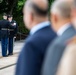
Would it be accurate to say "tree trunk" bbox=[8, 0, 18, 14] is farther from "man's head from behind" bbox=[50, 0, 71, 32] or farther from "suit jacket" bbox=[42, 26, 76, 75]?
"suit jacket" bbox=[42, 26, 76, 75]

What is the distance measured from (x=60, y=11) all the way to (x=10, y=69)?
28.7ft

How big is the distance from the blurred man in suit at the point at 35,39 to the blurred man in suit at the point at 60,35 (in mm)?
467

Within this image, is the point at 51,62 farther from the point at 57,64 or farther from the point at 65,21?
the point at 65,21

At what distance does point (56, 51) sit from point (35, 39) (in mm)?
806

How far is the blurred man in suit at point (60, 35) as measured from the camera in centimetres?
248

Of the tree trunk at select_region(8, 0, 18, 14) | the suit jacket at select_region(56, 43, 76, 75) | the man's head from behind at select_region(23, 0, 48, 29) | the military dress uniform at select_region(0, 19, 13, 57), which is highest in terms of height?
the man's head from behind at select_region(23, 0, 48, 29)

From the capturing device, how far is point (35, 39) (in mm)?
3279

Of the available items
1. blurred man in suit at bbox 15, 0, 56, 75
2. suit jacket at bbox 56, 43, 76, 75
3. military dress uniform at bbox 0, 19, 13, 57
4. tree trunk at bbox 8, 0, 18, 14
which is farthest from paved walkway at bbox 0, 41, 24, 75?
tree trunk at bbox 8, 0, 18, 14

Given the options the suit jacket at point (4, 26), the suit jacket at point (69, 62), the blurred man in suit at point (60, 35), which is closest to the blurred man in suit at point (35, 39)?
the blurred man in suit at point (60, 35)

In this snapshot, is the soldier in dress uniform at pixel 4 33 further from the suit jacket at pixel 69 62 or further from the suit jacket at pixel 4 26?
the suit jacket at pixel 69 62

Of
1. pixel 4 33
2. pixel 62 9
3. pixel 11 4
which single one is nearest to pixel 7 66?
pixel 4 33

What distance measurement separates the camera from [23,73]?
10.7ft

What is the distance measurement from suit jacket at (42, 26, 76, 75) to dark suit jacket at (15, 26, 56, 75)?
1.90ft

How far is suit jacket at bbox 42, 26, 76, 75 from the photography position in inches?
97.0
